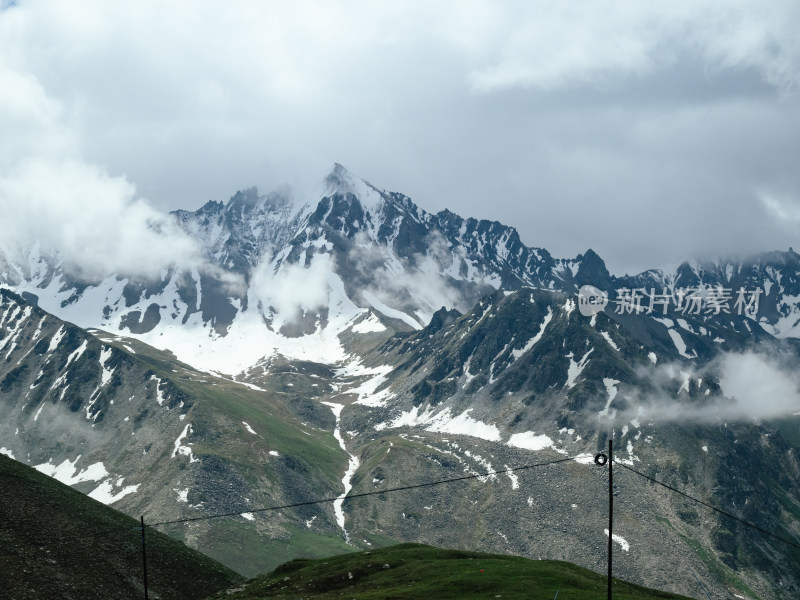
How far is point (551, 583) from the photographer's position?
118 metres

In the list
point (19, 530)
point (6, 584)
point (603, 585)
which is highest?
point (603, 585)

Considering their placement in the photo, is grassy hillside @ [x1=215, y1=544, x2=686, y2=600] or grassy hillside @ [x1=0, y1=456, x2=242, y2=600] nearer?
grassy hillside @ [x1=215, y1=544, x2=686, y2=600]

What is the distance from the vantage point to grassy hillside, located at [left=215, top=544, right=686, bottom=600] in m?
112

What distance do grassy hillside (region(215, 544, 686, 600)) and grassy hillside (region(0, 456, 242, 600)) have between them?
1328cm

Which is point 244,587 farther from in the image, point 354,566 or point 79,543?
point 79,543

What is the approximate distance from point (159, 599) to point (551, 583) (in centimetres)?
6468

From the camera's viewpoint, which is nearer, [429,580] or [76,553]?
[429,580]

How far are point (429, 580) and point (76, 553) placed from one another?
60.9 metres

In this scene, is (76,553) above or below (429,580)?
below

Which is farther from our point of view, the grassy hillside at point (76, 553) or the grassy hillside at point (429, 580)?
the grassy hillside at point (76, 553)

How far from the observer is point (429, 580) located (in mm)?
123375

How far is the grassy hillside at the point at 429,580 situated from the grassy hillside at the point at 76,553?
1328cm

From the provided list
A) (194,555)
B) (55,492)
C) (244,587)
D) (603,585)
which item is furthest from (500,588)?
(55,492)

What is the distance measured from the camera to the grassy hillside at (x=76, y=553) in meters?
124
